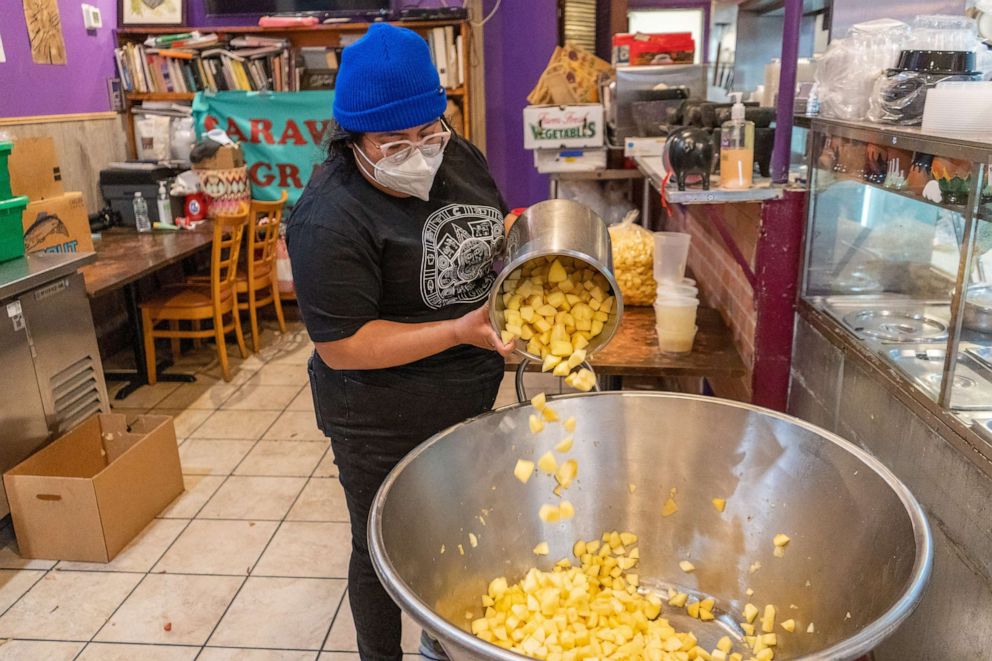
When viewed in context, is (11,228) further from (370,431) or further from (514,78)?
(514,78)

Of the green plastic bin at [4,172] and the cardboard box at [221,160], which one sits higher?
the green plastic bin at [4,172]

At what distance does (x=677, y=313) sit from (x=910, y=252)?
62cm

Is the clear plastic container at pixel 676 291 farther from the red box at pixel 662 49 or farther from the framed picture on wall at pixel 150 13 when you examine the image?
the framed picture on wall at pixel 150 13

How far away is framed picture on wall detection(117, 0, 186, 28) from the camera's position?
5.12 meters

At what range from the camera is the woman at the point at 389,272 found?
1.41 metres

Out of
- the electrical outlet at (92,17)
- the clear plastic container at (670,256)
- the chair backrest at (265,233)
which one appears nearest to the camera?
the clear plastic container at (670,256)

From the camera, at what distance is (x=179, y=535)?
9.22 ft

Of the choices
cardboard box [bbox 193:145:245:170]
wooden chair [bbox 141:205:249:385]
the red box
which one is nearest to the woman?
the red box

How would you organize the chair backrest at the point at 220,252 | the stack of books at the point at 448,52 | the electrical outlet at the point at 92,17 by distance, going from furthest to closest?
the stack of books at the point at 448,52, the electrical outlet at the point at 92,17, the chair backrest at the point at 220,252

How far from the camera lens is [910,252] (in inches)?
74.4

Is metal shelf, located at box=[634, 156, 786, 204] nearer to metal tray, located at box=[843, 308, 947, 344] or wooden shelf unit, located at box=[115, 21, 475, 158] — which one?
metal tray, located at box=[843, 308, 947, 344]

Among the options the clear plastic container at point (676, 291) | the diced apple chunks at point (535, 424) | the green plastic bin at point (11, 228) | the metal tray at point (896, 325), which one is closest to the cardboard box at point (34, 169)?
the green plastic bin at point (11, 228)

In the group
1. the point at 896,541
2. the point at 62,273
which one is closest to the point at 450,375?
the point at 896,541

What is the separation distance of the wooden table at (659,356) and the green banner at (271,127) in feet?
10.9
